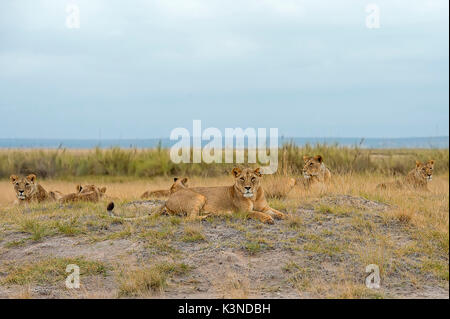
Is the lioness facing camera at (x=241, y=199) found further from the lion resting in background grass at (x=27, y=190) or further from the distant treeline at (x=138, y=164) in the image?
the distant treeline at (x=138, y=164)

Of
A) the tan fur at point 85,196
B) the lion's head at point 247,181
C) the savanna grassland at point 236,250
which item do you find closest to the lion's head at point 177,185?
the savanna grassland at point 236,250

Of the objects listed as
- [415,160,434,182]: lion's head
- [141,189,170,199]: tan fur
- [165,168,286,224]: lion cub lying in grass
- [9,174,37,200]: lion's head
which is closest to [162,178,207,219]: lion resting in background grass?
[165,168,286,224]: lion cub lying in grass

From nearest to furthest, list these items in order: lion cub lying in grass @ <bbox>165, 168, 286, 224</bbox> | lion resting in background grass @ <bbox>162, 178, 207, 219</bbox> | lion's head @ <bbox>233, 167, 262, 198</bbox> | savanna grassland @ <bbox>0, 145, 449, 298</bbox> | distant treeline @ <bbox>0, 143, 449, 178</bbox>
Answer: savanna grassland @ <bbox>0, 145, 449, 298</bbox>, lion's head @ <bbox>233, 167, 262, 198</bbox>, lion cub lying in grass @ <bbox>165, 168, 286, 224</bbox>, lion resting in background grass @ <bbox>162, 178, 207, 219</bbox>, distant treeline @ <bbox>0, 143, 449, 178</bbox>

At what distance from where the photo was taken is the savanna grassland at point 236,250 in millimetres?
7535

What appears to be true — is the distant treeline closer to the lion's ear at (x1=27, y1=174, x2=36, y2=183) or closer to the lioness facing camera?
the lion's ear at (x1=27, y1=174, x2=36, y2=183)

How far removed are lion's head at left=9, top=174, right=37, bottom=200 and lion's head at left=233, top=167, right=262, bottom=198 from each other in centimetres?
511

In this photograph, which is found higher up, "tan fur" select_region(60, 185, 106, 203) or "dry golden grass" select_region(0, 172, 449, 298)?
"tan fur" select_region(60, 185, 106, 203)

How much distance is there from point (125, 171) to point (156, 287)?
52.9 feet

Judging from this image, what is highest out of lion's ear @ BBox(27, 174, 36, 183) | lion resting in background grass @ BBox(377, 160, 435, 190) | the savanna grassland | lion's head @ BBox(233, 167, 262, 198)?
lion's head @ BBox(233, 167, 262, 198)

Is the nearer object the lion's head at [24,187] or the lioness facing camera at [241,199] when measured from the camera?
the lioness facing camera at [241,199]

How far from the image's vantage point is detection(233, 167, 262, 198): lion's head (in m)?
9.60

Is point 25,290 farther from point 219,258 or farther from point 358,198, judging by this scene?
point 358,198
